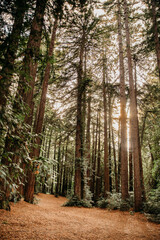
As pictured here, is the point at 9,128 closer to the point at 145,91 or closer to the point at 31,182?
the point at 31,182

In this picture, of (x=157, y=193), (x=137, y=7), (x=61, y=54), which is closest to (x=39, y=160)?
(x=157, y=193)

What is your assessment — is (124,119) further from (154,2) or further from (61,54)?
(154,2)

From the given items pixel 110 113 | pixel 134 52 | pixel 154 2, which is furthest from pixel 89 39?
pixel 110 113

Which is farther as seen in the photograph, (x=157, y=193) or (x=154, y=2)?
(x=154, y=2)

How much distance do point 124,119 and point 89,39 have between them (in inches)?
266

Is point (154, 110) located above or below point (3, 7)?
above

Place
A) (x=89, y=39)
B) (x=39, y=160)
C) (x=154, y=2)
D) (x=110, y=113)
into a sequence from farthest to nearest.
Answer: (x=110, y=113) → (x=89, y=39) → (x=154, y=2) → (x=39, y=160)

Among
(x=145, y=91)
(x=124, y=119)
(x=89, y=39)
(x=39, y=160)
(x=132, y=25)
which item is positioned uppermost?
(x=132, y=25)

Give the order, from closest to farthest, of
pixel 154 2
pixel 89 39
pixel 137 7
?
1. pixel 154 2
2. pixel 137 7
3. pixel 89 39

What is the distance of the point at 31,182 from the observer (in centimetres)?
744

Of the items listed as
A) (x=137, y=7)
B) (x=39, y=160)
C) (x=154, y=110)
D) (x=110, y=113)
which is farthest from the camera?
(x=110, y=113)

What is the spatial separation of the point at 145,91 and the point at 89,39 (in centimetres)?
654

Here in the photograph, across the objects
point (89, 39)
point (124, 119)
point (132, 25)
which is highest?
point (132, 25)

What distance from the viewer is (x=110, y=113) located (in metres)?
15.7
